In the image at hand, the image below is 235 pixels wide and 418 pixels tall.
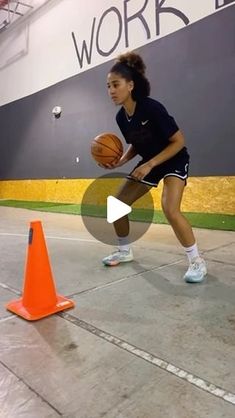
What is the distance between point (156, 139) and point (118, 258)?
37.4 inches

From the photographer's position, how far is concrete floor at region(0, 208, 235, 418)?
1.08m

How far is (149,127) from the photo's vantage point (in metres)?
2.19

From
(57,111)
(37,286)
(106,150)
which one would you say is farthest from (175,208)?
(57,111)

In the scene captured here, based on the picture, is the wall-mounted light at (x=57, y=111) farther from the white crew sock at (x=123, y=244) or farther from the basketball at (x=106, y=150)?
the white crew sock at (x=123, y=244)

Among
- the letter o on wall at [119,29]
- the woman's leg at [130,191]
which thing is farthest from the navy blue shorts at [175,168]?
the letter o on wall at [119,29]

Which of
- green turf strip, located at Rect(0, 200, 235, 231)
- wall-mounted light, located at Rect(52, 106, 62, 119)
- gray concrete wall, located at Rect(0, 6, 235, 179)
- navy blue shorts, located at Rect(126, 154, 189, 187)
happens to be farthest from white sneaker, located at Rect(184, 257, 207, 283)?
wall-mounted light, located at Rect(52, 106, 62, 119)

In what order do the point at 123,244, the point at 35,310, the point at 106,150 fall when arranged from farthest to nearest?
1. the point at 123,244
2. the point at 106,150
3. the point at 35,310

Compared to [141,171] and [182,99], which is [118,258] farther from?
[182,99]

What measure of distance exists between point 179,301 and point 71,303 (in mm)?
580

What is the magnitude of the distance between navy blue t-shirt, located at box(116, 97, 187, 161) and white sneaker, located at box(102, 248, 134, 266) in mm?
754

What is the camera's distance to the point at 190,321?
163 centimetres

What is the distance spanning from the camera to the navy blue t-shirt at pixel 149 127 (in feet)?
→ 6.92

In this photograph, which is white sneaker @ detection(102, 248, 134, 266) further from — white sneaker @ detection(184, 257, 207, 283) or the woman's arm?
the woman's arm

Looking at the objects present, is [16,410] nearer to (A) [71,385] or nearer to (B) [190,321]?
(A) [71,385]
